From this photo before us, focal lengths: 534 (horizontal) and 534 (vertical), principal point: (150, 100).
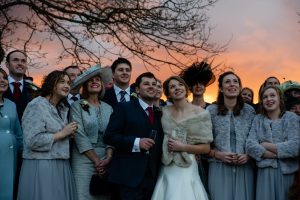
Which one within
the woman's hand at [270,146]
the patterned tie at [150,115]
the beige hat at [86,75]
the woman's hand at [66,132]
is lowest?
the woman's hand at [270,146]

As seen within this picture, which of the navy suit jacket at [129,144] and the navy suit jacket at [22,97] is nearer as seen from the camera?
the navy suit jacket at [129,144]

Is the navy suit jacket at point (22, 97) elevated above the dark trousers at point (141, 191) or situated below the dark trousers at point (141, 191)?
above

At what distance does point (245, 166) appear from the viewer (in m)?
6.91

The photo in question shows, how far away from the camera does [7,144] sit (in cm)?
680

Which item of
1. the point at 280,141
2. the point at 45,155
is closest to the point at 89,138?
the point at 45,155

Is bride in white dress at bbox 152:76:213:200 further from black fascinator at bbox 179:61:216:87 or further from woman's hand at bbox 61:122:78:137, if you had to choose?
black fascinator at bbox 179:61:216:87

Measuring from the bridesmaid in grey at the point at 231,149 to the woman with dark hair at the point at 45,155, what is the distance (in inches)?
72.3

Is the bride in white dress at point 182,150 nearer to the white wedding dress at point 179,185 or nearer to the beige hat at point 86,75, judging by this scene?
the white wedding dress at point 179,185

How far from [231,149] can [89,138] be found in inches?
72.5

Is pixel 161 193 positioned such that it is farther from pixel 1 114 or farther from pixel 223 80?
pixel 1 114

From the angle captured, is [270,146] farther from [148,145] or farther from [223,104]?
[148,145]

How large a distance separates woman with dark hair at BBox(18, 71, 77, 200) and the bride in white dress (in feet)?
3.83

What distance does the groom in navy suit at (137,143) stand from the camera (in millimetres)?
6457

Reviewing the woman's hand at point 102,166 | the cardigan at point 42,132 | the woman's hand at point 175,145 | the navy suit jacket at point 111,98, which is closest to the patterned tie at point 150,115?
the woman's hand at point 175,145
